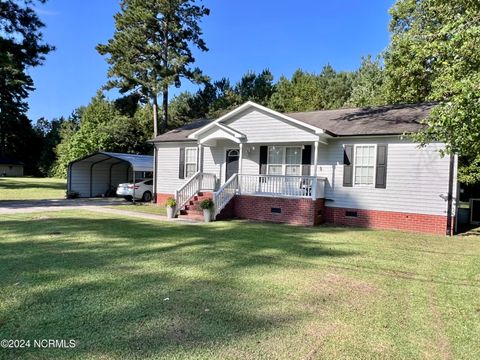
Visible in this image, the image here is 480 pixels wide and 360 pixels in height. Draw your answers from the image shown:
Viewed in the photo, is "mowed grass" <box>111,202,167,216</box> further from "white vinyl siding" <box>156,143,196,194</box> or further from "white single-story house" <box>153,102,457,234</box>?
"white single-story house" <box>153,102,457,234</box>

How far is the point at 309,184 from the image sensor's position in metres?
13.1

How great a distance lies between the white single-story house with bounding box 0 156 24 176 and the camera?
2233 inches

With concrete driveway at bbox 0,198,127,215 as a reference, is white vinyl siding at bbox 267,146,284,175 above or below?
above

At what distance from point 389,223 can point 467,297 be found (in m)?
7.59

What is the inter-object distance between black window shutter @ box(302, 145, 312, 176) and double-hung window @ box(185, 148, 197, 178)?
18.0ft

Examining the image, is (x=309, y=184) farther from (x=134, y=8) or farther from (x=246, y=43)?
(x=246, y=43)

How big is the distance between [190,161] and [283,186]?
224 inches

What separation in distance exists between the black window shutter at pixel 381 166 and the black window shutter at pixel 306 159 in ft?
8.51

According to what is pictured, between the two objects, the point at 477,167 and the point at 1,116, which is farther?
the point at 1,116

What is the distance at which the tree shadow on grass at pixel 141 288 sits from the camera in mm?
3535

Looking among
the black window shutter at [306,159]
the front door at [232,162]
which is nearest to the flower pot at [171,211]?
the front door at [232,162]

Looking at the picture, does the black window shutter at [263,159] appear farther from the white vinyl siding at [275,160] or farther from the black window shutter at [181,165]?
the black window shutter at [181,165]

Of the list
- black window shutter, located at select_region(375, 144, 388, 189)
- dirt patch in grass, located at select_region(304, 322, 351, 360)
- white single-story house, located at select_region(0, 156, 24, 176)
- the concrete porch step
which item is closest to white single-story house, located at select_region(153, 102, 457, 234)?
black window shutter, located at select_region(375, 144, 388, 189)

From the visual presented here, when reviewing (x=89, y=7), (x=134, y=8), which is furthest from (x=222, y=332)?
(x=134, y=8)
